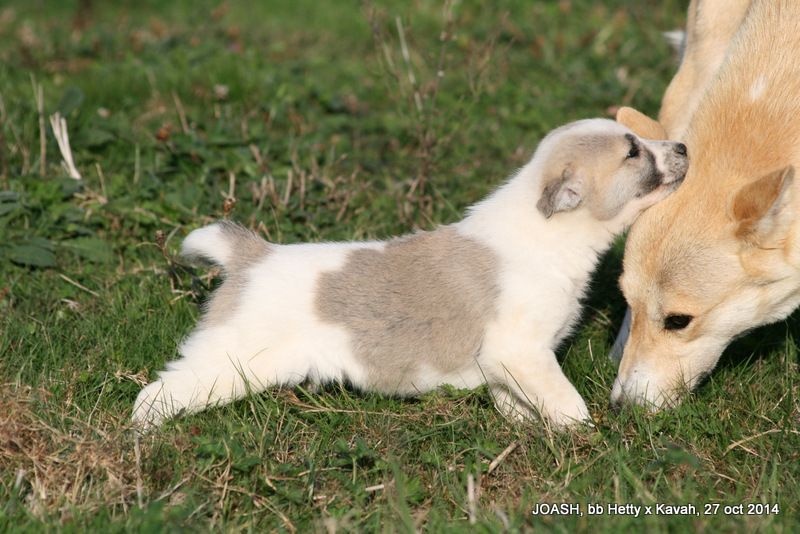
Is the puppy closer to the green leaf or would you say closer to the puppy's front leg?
the puppy's front leg

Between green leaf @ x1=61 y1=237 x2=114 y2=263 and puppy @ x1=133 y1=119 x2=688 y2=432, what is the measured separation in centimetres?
155

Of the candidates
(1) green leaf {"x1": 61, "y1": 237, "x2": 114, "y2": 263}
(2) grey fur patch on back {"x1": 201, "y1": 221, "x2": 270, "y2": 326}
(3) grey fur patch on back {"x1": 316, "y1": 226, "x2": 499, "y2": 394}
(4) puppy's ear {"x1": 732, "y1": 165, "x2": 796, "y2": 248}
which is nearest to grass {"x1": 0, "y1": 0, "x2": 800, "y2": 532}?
(1) green leaf {"x1": 61, "y1": 237, "x2": 114, "y2": 263}

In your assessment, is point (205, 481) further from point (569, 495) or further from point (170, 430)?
point (569, 495)

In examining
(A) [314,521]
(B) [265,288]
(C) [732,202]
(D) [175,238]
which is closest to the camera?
(A) [314,521]

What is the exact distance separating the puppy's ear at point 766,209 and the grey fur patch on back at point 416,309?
112cm

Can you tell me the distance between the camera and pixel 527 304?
4836 millimetres

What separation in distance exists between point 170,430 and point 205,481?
0.39m

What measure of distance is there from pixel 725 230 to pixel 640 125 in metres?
0.90

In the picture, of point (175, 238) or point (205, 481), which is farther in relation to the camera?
point (175, 238)

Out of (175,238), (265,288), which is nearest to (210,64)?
(175,238)

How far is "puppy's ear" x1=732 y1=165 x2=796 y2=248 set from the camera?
14.1ft

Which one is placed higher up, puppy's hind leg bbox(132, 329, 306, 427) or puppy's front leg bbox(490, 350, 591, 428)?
puppy's front leg bbox(490, 350, 591, 428)

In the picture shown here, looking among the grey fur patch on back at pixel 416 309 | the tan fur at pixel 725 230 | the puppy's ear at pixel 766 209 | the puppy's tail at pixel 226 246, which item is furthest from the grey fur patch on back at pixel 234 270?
the puppy's ear at pixel 766 209

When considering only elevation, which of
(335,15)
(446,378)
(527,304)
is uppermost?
(527,304)
